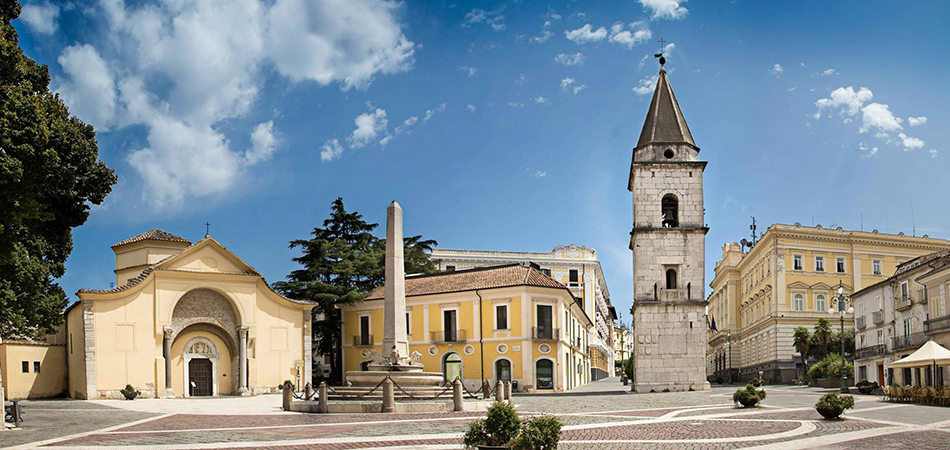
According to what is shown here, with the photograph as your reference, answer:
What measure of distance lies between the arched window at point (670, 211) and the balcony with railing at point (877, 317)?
1508 cm

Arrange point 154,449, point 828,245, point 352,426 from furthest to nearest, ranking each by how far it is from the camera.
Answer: point 828,245 → point 352,426 → point 154,449

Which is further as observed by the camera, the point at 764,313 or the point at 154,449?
the point at 764,313

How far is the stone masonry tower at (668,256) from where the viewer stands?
3834 cm

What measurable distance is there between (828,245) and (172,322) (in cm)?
4831

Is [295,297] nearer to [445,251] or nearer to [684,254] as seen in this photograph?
[684,254]

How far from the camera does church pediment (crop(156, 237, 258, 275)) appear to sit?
39969mm

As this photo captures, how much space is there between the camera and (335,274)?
178 ft

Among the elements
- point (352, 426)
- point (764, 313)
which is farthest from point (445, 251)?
point (352, 426)

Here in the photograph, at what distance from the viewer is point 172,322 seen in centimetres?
3966

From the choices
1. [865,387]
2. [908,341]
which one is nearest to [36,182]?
[865,387]

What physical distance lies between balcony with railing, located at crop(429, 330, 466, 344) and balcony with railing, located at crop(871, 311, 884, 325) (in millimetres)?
23908

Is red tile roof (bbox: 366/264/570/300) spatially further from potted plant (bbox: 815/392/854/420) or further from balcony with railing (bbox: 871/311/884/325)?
potted plant (bbox: 815/392/854/420)

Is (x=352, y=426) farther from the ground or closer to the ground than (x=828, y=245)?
closer to the ground

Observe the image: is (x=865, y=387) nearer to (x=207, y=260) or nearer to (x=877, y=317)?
(x=877, y=317)
